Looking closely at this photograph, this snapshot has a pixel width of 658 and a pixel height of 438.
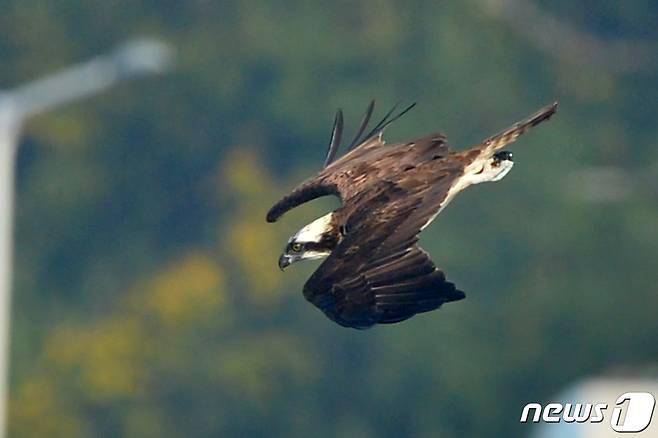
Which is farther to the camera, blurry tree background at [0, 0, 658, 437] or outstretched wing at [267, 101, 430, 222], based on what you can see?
blurry tree background at [0, 0, 658, 437]

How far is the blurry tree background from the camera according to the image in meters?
35.0

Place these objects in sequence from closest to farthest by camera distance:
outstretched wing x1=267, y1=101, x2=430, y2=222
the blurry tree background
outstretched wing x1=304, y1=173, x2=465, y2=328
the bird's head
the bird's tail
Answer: outstretched wing x1=304, y1=173, x2=465, y2=328 → the bird's tail → the bird's head → outstretched wing x1=267, y1=101, x2=430, y2=222 → the blurry tree background

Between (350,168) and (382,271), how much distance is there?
1357mm

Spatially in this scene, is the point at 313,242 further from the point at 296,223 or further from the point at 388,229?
the point at 296,223

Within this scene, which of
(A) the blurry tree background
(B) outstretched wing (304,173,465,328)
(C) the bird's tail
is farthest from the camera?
(A) the blurry tree background

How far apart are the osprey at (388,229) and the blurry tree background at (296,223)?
69.5 feet

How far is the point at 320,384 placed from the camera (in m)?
36.5

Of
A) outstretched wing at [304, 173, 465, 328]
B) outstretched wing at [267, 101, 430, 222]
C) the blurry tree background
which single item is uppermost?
the blurry tree background

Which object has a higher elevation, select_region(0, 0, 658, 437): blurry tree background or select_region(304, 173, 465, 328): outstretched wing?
select_region(0, 0, 658, 437): blurry tree background

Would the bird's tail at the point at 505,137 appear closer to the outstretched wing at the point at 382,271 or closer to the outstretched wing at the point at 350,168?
the outstretched wing at the point at 350,168

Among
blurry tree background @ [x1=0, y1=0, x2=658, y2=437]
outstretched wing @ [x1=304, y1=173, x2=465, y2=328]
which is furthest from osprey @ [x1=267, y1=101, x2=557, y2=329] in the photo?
blurry tree background @ [x1=0, y1=0, x2=658, y2=437]

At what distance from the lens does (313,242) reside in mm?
10125

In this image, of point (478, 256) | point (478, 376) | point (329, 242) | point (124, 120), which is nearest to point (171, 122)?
point (124, 120)

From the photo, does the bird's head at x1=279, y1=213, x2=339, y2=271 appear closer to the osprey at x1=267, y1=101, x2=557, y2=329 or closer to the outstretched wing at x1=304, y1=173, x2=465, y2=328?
the osprey at x1=267, y1=101, x2=557, y2=329
